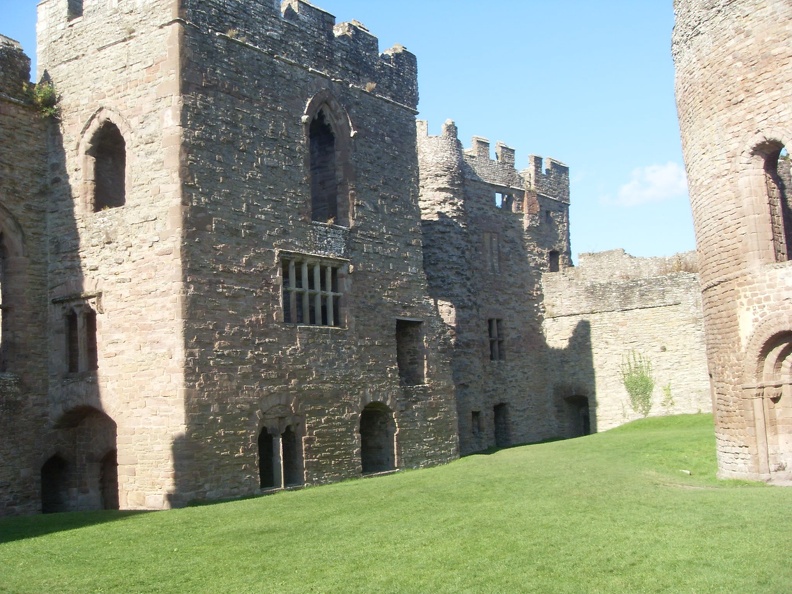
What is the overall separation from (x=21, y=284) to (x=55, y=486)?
386 cm

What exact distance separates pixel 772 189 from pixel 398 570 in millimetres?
9588

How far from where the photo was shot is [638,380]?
96.1 ft

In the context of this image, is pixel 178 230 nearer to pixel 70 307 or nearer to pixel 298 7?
pixel 70 307

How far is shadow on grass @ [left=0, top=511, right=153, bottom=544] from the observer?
12383 mm

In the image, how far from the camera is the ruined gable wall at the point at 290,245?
15.9 metres

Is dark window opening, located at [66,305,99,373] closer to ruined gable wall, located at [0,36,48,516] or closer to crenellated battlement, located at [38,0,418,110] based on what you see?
ruined gable wall, located at [0,36,48,516]

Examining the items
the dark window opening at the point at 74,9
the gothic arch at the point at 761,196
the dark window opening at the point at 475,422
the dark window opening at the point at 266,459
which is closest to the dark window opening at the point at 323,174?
the dark window opening at the point at 266,459

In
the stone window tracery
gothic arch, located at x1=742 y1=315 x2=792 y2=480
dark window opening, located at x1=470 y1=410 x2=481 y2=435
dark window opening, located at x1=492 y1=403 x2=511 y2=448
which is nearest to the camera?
gothic arch, located at x1=742 y1=315 x2=792 y2=480

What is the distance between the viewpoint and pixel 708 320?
16062mm

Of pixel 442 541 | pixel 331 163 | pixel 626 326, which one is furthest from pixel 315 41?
pixel 626 326

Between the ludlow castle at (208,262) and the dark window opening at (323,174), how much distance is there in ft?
0.16

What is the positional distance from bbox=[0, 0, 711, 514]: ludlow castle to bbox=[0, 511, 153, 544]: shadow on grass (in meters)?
1.15

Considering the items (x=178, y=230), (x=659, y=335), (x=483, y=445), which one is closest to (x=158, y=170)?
(x=178, y=230)

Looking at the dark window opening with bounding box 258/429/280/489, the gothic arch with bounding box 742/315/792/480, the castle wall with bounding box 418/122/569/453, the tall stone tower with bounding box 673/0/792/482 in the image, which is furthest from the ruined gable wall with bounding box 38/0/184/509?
the castle wall with bounding box 418/122/569/453
